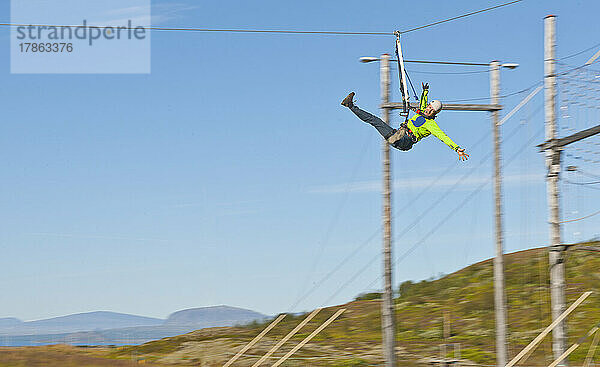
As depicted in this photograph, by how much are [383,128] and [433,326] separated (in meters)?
38.1

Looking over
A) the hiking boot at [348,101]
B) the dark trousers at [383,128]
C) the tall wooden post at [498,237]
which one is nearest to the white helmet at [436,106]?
the dark trousers at [383,128]

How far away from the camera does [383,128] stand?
1923 centimetres

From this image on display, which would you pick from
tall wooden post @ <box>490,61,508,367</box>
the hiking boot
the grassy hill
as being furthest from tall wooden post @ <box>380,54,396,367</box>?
the grassy hill

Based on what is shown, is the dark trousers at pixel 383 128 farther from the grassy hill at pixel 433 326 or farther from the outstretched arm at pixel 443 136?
the grassy hill at pixel 433 326

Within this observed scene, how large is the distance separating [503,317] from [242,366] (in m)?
12.2

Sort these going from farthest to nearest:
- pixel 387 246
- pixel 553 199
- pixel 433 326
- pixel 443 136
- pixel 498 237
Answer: pixel 433 326, pixel 498 237, pixel 387 246, pixel 553 199, pixel 443 136

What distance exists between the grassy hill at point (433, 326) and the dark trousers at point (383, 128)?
46.5 ft

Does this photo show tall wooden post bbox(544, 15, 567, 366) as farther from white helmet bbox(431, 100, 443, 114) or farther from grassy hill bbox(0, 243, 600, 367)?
grassy hill bbox(0, 243, 600, 367)

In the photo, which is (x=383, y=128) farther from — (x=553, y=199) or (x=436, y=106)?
(x=553, y=199)

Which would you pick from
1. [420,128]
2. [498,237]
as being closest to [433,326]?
[498,237]

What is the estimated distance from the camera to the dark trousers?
59.9 feet

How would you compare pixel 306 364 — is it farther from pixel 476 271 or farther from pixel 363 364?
pixel 476 271

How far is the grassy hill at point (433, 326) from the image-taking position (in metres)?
40.1

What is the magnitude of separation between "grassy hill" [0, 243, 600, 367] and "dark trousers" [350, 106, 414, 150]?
14176 millimetres
